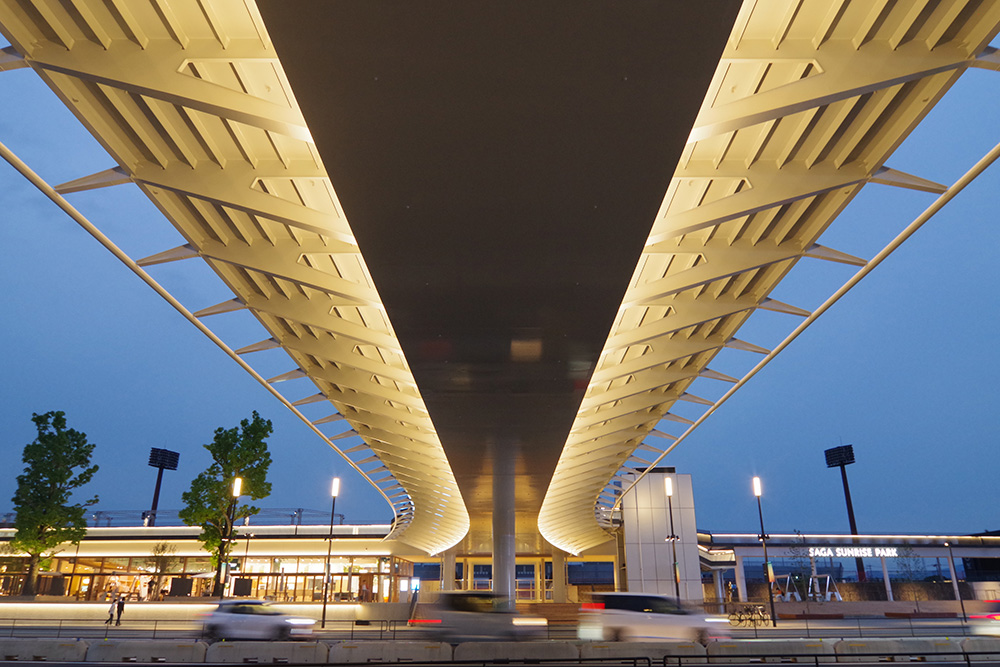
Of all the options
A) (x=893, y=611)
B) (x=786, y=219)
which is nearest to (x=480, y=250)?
(x=786, y=219)

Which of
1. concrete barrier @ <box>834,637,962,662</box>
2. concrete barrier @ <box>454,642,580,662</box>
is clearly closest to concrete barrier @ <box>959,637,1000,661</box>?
concrete barrier @ <box>834,637,962,662</box>

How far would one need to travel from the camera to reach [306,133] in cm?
762

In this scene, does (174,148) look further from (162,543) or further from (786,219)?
(162,543)

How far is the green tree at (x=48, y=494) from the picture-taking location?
124ft

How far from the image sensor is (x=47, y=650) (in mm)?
18438

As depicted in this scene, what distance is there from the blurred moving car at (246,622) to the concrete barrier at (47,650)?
5315 millimetres

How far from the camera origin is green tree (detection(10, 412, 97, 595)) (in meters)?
37.8

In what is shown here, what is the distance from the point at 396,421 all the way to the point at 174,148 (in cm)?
1509

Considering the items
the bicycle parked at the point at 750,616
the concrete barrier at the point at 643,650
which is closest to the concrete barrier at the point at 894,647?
the concrete barrier at the point at 643,650

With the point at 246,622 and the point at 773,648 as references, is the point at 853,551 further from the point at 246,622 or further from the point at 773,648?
the point at 246,622

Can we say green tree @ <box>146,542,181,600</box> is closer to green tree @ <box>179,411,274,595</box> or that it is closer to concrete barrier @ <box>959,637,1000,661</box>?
green tree @ <box>179,411,274,595</box>

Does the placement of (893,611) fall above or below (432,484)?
below

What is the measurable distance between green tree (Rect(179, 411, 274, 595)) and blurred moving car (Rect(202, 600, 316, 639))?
1028 cm

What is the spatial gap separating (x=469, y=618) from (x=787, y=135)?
586 inches
